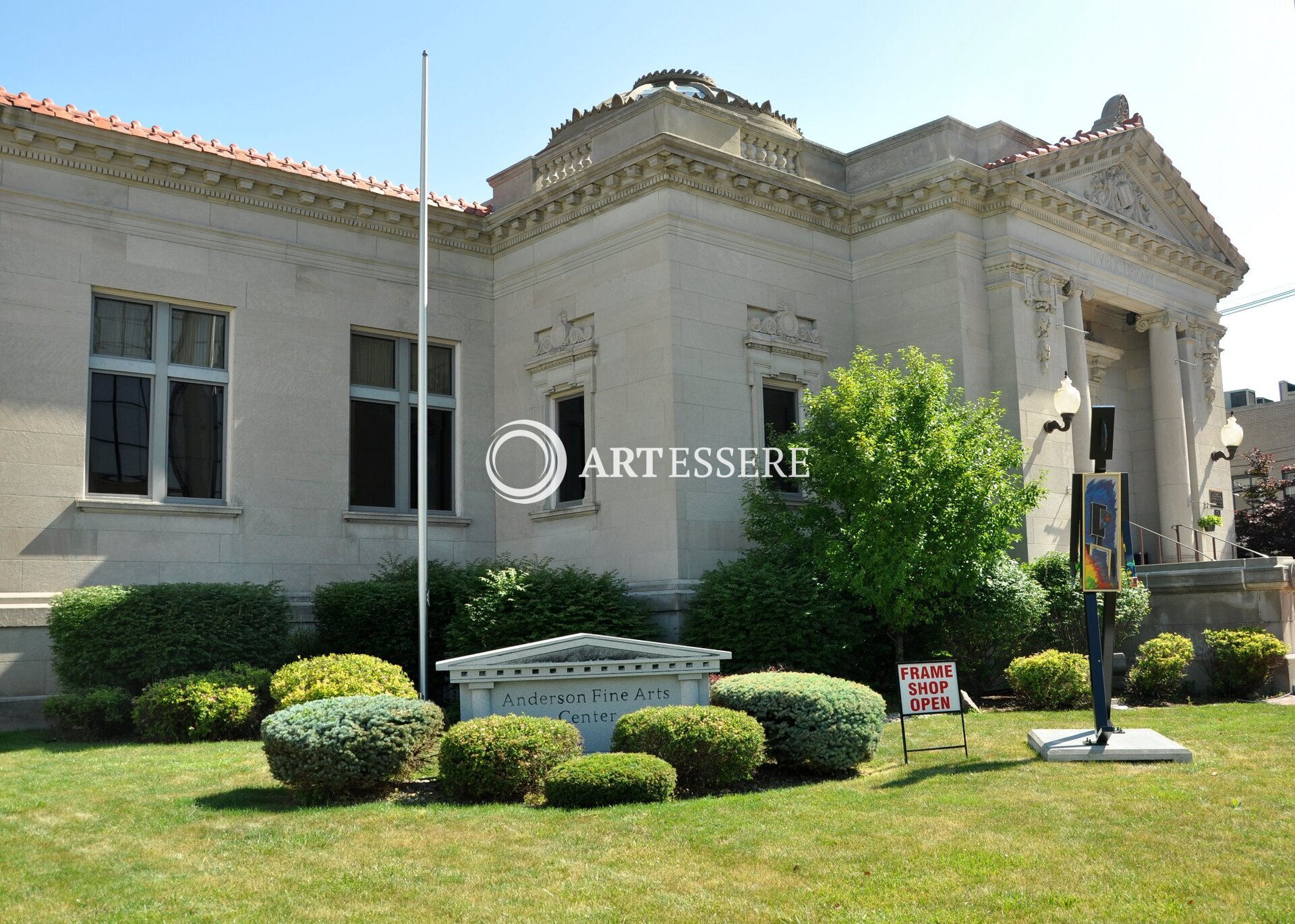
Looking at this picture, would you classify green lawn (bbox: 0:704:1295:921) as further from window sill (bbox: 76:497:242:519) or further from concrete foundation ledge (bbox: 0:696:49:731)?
window sill (bbox: 76:497:242:519)

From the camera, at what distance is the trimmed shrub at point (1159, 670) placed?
1898 centimetres

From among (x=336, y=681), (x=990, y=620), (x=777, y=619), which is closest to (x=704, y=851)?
(x=336, y=681)

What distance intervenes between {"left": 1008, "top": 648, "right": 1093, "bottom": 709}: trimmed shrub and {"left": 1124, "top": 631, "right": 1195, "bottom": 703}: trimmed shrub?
2015mm

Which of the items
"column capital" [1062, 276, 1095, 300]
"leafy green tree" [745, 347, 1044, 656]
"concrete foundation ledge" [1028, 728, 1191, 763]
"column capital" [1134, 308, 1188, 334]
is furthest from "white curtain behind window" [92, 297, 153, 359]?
"column capital" [1134, 308, 1188, 334]

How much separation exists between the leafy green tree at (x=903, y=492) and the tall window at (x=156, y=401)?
1032 cm

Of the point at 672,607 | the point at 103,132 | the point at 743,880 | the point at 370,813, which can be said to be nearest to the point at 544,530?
the point at 672,607

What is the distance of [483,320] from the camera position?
24.4m

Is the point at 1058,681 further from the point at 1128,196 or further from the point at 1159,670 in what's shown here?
the point at 1128,196

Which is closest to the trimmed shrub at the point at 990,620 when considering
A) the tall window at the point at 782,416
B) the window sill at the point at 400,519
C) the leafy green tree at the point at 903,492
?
the leafy green tree at the point at 903,492

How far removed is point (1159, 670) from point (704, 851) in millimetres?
12964

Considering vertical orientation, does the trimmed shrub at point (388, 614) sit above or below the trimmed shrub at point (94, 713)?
above

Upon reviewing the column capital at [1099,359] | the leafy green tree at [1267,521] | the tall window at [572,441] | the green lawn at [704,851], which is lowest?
the green lawn at [704,851]

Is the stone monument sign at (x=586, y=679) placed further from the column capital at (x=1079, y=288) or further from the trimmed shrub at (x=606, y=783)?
the column capital at (x=1079, y=288)

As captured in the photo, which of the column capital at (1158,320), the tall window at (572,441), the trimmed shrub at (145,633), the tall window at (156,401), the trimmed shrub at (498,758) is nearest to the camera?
the trimmed shrub at (498,758)
